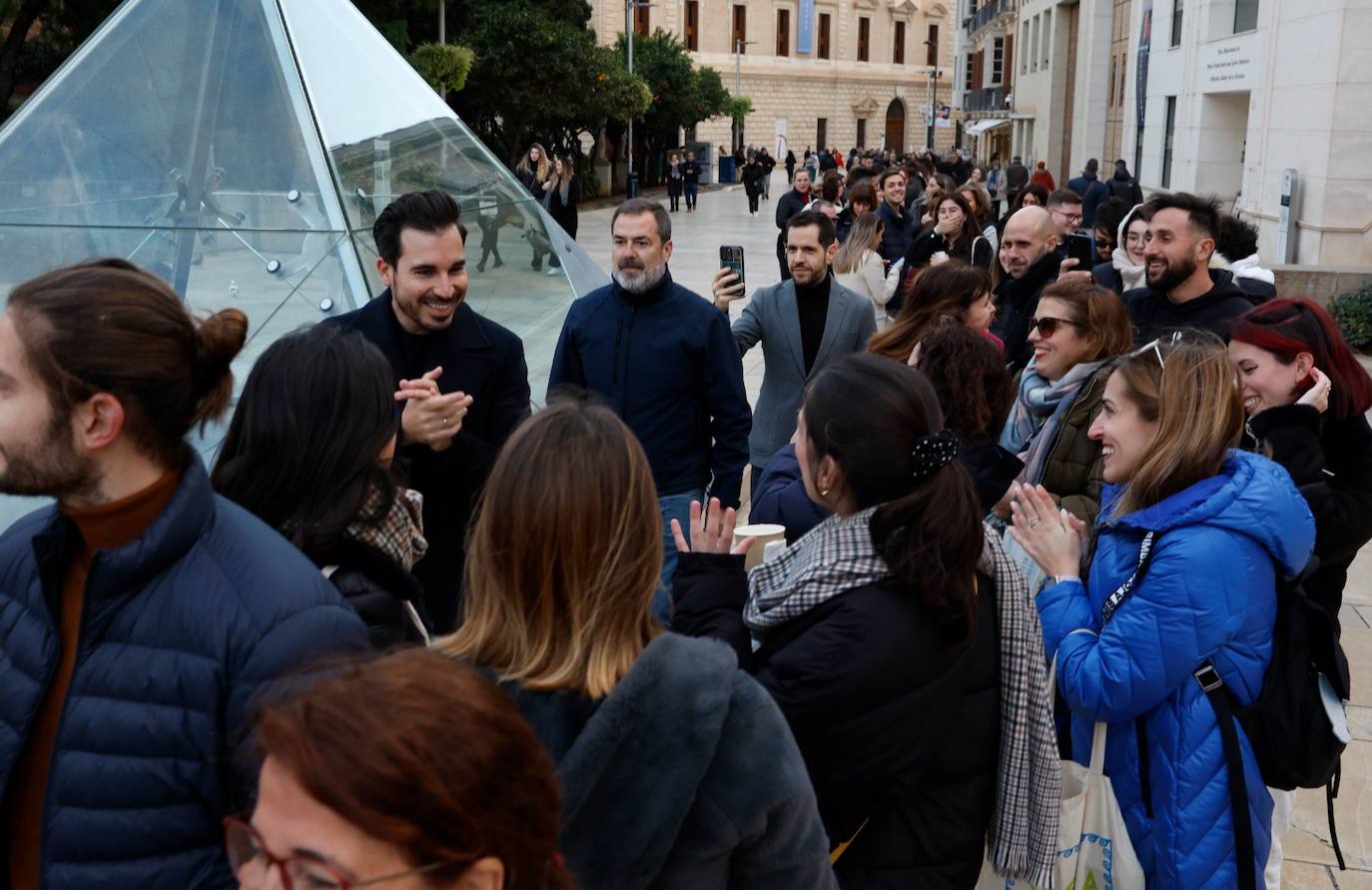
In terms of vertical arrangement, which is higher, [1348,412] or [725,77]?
[725,77]

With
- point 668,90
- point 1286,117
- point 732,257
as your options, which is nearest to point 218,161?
point 732,257

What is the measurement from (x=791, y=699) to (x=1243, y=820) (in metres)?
1.17

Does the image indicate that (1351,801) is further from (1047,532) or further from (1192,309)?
(1047,532)

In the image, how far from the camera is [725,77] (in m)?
69.7

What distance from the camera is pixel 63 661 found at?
1.75m

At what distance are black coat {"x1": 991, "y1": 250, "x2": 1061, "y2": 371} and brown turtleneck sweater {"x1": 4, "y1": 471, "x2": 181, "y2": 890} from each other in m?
4.45

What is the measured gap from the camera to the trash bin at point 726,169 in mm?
53750

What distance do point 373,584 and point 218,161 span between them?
4259 millimetres

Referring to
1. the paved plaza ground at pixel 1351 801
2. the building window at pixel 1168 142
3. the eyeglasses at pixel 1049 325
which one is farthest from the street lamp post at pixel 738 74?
the eyeglasses at pixel 1049 325

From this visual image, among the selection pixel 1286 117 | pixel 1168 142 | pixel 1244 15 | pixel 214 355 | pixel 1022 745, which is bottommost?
pixel 1022 745

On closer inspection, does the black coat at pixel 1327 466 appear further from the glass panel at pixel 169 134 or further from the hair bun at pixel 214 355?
the glass panel at pixel 169 134

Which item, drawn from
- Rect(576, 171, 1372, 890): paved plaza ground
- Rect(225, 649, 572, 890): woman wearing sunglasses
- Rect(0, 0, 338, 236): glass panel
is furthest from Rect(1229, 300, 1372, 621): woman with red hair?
Rect(0, 0, 338, 236): glass panel

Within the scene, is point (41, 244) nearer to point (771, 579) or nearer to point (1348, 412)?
point (771, 579)

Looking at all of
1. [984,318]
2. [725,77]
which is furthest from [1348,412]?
[725,77]
